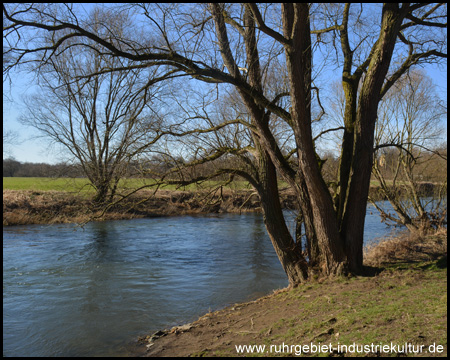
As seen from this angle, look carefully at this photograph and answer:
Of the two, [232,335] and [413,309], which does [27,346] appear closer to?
[232,335]

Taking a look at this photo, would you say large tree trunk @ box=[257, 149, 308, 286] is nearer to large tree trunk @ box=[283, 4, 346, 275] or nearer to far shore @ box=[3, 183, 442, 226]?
large tree trunk @ box=[283, 4, 346, 275]

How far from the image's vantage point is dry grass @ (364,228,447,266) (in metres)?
8.86

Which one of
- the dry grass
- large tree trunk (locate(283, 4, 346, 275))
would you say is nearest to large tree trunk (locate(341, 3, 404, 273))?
large tree trunk (locate(283, 4, 346, 275))

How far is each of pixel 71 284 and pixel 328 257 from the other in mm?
7328

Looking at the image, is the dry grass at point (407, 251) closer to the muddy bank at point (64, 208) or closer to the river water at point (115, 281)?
the river water at point (115, 281)

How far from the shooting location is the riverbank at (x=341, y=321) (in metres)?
4.35

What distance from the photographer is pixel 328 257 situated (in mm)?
7676

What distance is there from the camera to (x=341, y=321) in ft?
17.5

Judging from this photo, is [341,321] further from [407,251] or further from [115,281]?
[115,281]

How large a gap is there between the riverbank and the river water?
1.37m

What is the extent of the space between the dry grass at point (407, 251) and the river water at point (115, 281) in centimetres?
257

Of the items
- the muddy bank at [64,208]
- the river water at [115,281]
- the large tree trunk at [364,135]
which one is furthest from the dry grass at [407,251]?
the muddy bank at [64,208]

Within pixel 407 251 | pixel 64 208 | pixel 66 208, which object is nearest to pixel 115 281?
pixel 407 251

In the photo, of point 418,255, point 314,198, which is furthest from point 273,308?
point 418,255
